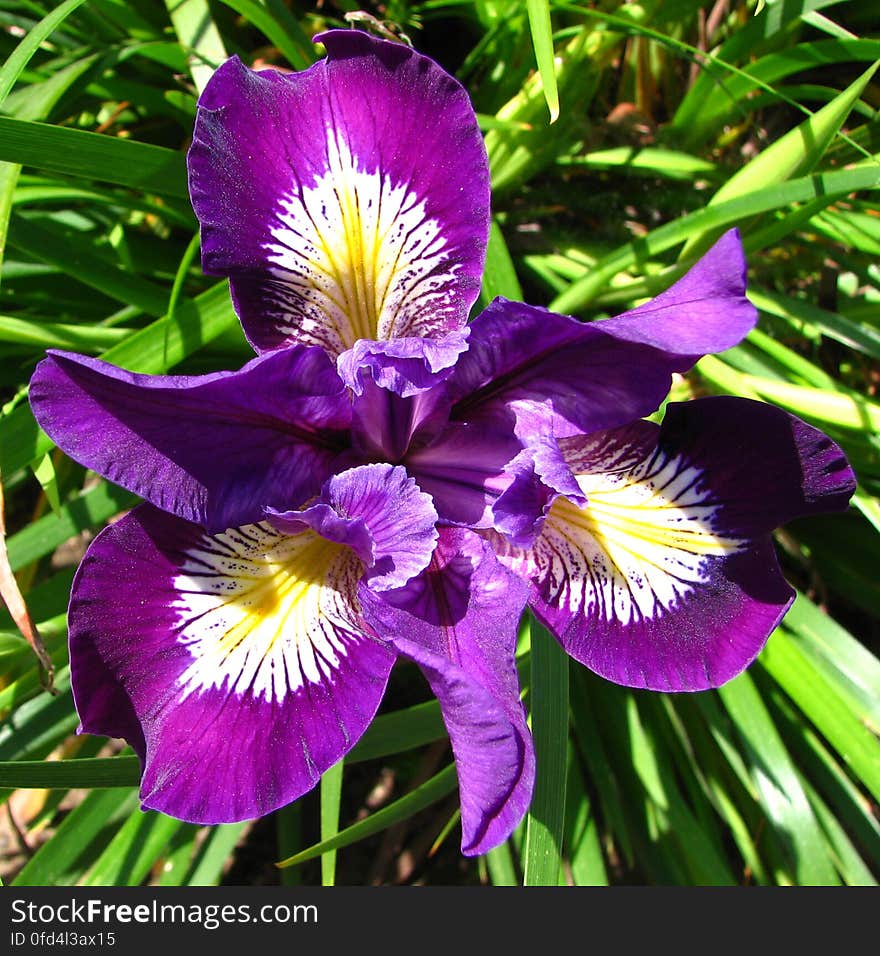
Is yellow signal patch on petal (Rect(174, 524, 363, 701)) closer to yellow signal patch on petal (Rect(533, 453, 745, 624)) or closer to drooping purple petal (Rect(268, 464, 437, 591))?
drooping purple petal (Rect(268, 464, 437, 591))

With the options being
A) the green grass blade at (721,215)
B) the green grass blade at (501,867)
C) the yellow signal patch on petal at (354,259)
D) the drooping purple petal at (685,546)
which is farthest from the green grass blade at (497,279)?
the green grass blade at (501,867)

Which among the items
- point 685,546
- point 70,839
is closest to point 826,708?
point 685,546

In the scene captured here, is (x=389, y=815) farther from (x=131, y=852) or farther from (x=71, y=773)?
(x=131, y=852)

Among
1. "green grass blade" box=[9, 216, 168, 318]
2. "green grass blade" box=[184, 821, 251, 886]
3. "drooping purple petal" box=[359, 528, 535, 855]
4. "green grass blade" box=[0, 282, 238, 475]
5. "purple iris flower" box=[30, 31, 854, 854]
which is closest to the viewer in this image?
"drooping purple petal" box=[359, 528, 535, 855]

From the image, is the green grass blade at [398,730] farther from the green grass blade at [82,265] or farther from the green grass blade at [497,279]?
the green grass blade at [82,265]

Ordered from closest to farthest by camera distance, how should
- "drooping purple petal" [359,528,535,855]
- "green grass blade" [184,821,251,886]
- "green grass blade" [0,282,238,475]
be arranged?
"drooping purple petal" [359,528,535,855] < "green grass blade" [0,282,238,475] < "green grass blade" [184,821,251,886]

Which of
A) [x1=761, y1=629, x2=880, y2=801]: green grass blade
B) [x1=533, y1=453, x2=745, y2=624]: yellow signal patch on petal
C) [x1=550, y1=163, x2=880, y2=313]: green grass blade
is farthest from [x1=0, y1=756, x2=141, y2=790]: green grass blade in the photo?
[x1=761, y1=629, x2=880, y2=801]: green grass blade

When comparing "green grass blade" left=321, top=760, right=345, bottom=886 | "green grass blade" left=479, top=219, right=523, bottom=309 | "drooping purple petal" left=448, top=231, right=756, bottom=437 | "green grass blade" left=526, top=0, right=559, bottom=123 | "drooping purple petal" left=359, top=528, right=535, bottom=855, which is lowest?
"green grass blade" left=321, top=760, right=345, bottom=886

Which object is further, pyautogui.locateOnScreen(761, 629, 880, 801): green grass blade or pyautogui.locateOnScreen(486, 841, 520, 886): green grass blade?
pyautogui.locateOnScreen(486, 841, 520, 886): green grass blade
